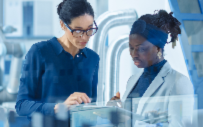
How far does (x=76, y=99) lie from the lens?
1.29 metres

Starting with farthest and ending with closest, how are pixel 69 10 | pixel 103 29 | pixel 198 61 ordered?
pixel 198 61, pixel 103 29, pixel 69 10

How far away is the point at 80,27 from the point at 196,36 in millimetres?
1131

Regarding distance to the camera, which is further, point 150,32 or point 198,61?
point 198,61

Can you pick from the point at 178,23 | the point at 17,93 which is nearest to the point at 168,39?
the point at 178,23

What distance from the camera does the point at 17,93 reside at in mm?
1176

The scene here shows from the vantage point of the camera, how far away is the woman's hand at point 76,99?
1.25 metres

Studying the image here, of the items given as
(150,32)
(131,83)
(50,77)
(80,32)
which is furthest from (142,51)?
(50,77)

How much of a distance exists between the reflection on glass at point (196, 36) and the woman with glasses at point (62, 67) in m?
0.91

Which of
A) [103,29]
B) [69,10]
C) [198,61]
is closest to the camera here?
[69,10]

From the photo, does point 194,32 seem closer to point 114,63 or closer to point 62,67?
point 114,63

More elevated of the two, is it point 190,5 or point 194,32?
point 190,5

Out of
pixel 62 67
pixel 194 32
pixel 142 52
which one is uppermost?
pixel 194 32

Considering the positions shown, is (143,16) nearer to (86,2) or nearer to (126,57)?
(126,57)

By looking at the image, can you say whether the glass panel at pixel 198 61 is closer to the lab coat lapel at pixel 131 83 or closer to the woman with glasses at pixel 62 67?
the lab coat lapel at pixel 131 83
